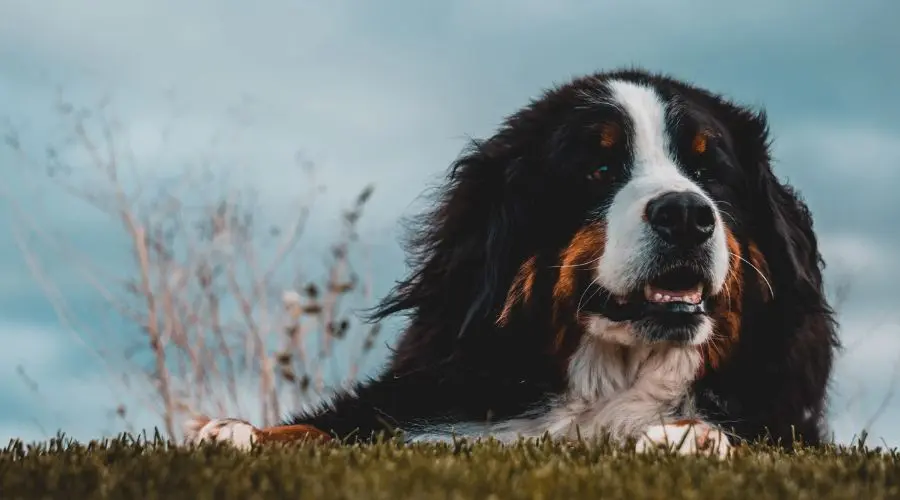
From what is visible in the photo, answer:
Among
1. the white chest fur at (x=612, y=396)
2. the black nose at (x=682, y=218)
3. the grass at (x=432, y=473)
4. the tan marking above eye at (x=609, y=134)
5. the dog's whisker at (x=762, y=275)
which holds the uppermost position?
the tan marking above eye at (x=609, y=134)

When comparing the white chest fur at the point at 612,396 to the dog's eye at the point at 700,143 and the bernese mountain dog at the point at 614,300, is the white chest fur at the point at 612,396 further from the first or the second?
the dog's eye at the point at 700,143

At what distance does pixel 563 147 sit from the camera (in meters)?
5.07

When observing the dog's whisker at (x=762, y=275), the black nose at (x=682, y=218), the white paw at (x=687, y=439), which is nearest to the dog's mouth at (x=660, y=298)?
the black nose at (x=682, y=218)

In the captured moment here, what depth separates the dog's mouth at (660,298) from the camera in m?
4.77

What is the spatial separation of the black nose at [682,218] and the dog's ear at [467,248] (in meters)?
0.70

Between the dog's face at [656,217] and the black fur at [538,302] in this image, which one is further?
the black fur at [538,302]

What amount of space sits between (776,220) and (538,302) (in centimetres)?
118

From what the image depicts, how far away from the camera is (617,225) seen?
475 cm

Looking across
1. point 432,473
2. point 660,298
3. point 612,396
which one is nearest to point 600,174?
point 660,298

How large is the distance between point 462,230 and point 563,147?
65 centimetres

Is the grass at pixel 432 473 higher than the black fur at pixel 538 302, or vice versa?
the black fur at pixel 538 302

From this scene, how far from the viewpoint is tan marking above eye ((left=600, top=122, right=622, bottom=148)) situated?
4.98m

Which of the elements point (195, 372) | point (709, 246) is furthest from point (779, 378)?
point (195, 372)

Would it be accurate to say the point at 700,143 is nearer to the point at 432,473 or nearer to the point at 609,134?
the point at 609,134
